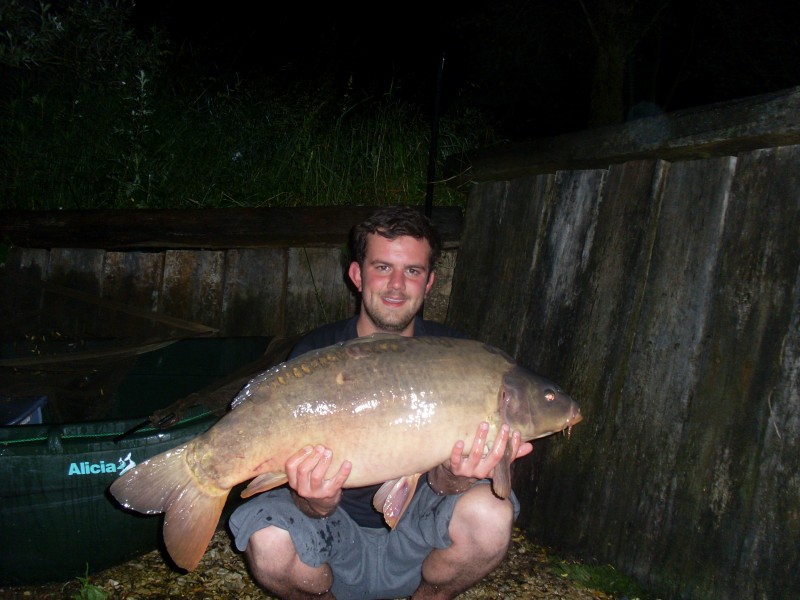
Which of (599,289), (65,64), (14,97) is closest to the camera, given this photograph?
(599,289)

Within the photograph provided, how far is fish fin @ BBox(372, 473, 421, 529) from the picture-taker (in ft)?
6.55

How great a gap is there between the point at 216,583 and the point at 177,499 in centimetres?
92

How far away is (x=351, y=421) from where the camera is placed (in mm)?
1872

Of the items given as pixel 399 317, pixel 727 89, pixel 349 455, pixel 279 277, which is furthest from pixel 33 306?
pixel 727 89

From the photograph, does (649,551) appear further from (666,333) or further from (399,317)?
(399,317)

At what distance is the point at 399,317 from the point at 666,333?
3.20 feet

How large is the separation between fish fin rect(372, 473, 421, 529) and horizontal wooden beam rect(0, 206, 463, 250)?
1.91 metres

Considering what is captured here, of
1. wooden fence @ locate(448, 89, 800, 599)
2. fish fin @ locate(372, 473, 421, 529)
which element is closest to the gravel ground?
wooden fence @ locate(448, 89, 800, 599)

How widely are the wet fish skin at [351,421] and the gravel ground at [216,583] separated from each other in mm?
753

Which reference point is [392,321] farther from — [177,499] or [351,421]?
[177,499]

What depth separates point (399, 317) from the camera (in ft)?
7.95

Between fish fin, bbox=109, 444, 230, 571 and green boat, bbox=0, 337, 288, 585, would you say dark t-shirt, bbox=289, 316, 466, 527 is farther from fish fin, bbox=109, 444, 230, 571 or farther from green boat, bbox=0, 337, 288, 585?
fish fin, bbox=109, 444, 230, 571

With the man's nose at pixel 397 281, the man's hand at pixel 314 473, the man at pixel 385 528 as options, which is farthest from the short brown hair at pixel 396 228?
the man's hand at pixel 314 473

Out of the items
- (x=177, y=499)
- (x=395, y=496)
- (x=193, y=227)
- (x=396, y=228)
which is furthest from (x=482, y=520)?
(x=193, y=227)
